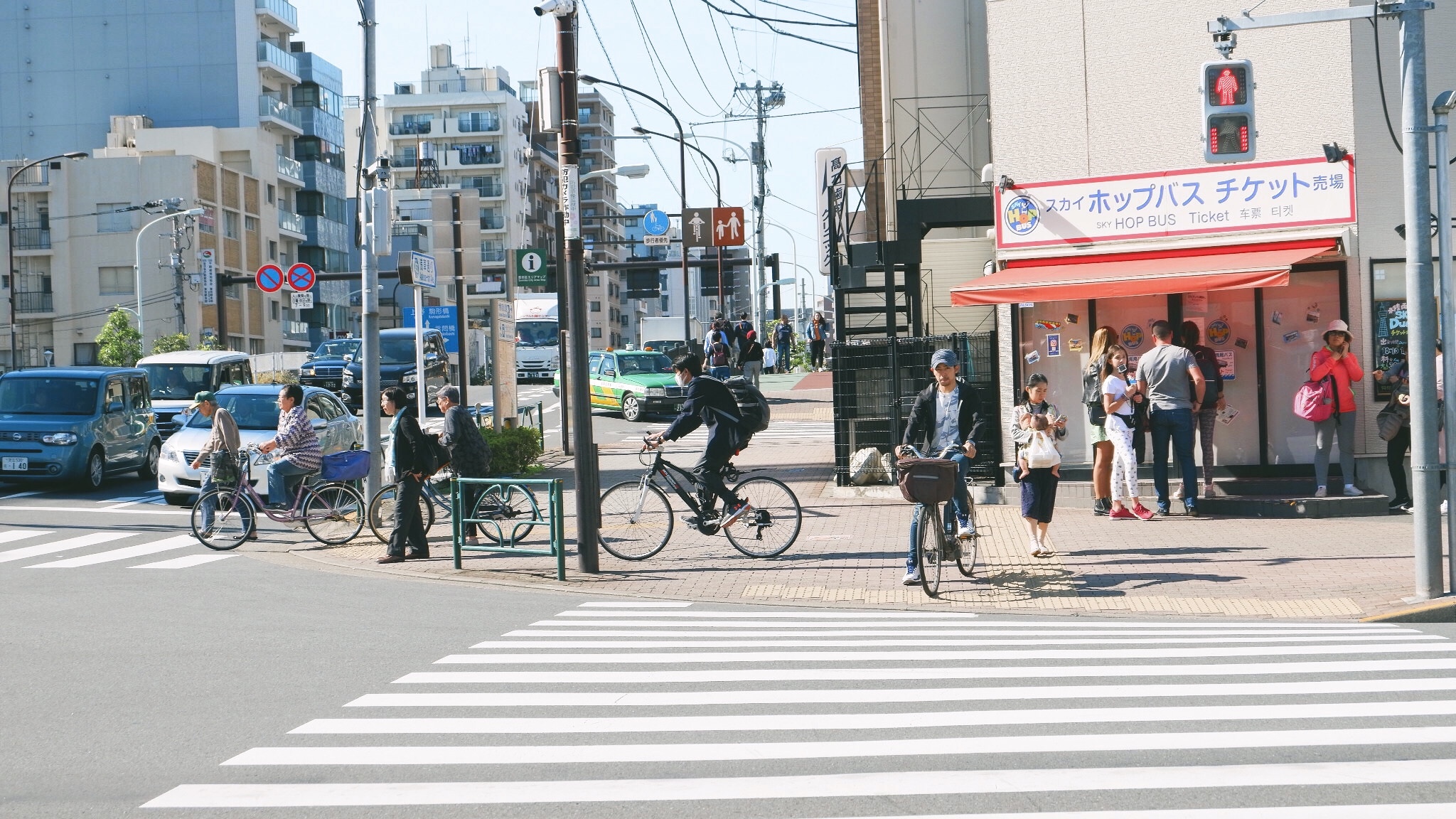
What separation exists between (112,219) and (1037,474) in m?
64.1

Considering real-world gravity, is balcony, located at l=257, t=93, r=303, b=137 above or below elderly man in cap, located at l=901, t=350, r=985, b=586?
above

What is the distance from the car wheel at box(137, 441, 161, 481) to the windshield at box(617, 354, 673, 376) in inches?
548

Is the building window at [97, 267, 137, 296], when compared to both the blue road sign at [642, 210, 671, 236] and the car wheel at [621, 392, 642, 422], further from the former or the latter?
the car wheel at [621, 392, 642, 422]

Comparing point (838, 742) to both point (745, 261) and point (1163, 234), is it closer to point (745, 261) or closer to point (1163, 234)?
point (1163, 234)

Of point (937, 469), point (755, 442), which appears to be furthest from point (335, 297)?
point (937, 469)

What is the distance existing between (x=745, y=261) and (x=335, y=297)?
5341 centimetres

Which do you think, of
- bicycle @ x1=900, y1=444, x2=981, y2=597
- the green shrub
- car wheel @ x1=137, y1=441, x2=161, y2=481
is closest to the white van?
car wheel @ x1=137, y1=441, x2=161, y2=481

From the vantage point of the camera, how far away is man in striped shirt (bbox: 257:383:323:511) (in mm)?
15641

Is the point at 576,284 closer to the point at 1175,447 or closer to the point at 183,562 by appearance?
the point at 183,562

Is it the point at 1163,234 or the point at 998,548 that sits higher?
the point at 1163,234

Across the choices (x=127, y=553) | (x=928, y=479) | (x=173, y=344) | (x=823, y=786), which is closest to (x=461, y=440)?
(x=127, y=553)

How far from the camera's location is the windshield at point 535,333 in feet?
180

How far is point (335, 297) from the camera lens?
289 ft

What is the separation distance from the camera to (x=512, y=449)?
20.0m
